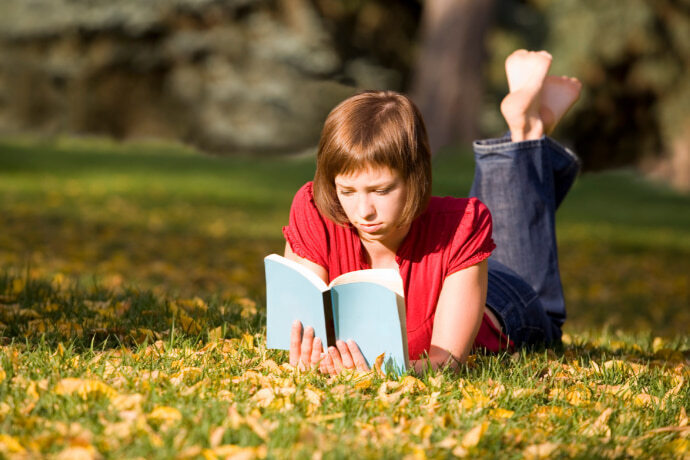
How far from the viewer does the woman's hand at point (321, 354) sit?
2480mm

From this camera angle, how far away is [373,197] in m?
2.45

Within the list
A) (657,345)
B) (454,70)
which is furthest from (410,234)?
(454,70)

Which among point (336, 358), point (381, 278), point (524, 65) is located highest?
point (524, 65)

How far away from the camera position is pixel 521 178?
3523mm

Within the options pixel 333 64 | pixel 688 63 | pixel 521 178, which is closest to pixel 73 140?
pixel 333 64

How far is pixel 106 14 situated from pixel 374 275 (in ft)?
67.3

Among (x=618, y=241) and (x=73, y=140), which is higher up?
(x=73, y=140)

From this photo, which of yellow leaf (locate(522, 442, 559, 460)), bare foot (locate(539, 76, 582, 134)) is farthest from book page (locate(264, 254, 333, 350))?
bare foot (locate(539, 76, 582, 134))

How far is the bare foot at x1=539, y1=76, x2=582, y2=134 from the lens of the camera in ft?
11.8

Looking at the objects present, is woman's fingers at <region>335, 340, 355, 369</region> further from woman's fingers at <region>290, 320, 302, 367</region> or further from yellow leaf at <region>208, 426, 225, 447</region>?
yellow leaf at <region>208, 426, 225, 447</region>

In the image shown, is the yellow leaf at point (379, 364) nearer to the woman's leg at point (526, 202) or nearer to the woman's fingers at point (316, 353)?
the woman's fingers at point (316, 353)

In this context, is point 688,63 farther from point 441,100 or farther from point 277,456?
point 277,456

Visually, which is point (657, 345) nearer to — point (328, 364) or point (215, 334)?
point (328, 364)

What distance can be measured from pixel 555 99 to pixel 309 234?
4.87ft
